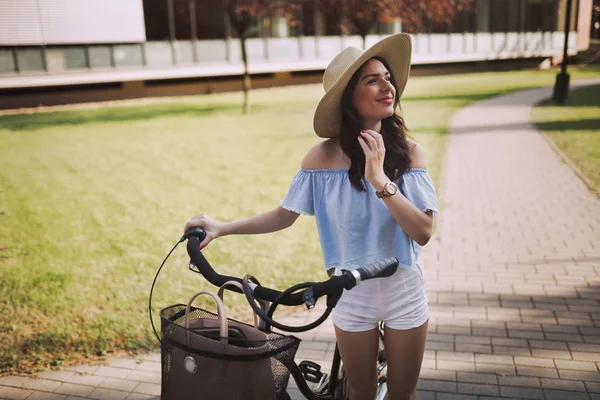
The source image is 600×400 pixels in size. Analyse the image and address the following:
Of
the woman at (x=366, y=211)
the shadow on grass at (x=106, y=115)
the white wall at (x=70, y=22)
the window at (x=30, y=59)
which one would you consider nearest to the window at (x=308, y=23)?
the white wall at (x=70, y=22)

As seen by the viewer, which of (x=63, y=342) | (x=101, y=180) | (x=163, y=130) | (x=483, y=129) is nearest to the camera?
(x=63, y=342)

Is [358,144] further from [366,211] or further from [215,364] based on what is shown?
[215,364]

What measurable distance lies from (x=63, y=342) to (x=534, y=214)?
19.9ft

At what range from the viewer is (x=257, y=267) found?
6.14m

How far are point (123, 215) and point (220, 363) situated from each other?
22.9 ft

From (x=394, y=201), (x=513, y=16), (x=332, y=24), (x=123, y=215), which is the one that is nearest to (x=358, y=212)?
(x=394, y=201)

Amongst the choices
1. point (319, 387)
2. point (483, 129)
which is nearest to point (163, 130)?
point (483, 129)

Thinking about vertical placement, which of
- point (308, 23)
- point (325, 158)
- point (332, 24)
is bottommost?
point (325, 158)

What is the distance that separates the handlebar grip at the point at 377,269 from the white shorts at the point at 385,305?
1.17 ft

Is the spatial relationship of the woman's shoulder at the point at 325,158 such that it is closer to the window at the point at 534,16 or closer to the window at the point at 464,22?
the window at the point at 464,22

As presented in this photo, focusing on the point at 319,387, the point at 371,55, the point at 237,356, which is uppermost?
the point at 371,55

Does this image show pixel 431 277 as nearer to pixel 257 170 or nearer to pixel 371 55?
pixel 371 55

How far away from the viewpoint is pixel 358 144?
2.43 meters

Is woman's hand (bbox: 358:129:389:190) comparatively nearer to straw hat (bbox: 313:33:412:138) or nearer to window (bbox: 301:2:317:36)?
straw hat (bbox: 313:33:412:138)
